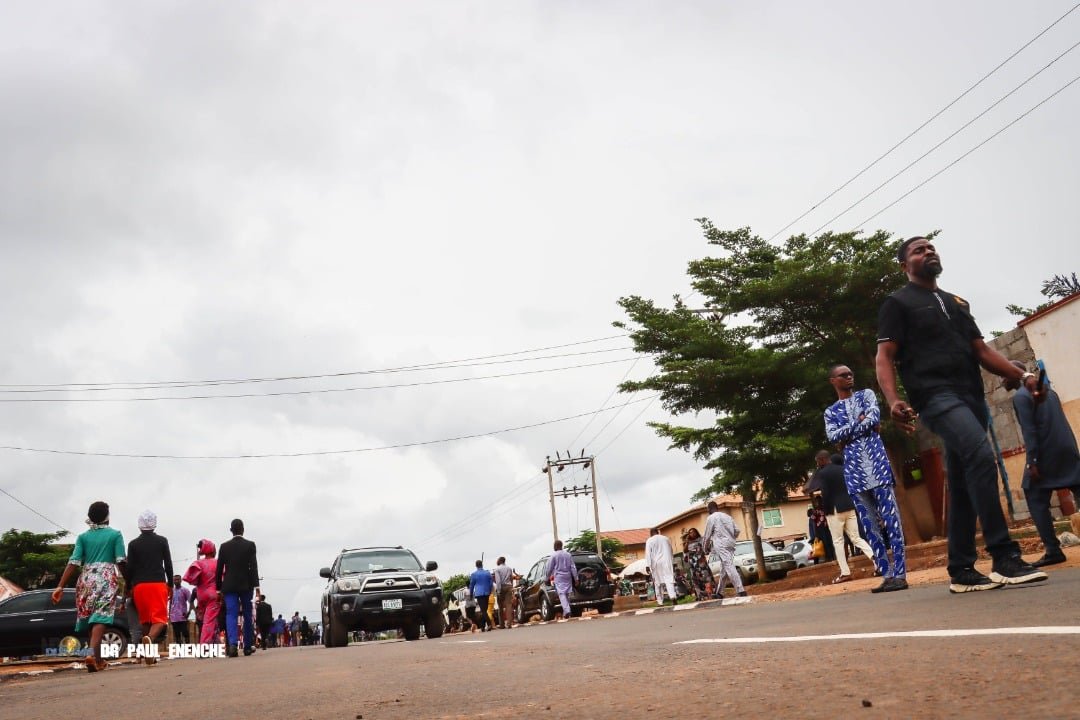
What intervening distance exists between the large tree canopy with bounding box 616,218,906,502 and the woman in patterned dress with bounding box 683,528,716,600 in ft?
8.69

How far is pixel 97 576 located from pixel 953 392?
8.55 metres

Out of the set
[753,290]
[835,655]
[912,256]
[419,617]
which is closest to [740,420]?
[753,290]

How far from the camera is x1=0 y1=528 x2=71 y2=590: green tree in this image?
46250 millimetres

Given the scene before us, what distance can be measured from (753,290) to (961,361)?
1678 cm

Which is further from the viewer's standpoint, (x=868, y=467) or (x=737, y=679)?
(x=868, y=467)

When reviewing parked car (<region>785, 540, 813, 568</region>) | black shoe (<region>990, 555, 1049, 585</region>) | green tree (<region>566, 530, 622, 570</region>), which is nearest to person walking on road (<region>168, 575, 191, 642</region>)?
black shoe (<region>990, 555, 1049, 585</region>)

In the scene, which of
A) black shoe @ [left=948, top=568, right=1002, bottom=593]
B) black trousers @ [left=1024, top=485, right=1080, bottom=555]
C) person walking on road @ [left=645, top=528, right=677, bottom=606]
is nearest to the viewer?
black shoe @ [left=948, top=568, right=1002, bottom=593]

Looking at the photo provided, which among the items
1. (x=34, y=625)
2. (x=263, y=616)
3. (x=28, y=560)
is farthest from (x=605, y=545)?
(x=34, y=625)

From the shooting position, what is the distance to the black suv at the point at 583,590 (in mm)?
23062

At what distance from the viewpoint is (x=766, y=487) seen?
22.3 m

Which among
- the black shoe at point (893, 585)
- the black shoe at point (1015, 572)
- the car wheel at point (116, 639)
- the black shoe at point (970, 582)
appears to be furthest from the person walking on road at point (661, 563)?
the black shoe at point (1015, 572)

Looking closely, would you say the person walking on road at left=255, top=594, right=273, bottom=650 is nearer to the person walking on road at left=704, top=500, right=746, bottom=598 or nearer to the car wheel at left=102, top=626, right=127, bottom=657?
the car wheel at left=102, top=626, right=127, bottom=657

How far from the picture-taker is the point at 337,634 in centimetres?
1580

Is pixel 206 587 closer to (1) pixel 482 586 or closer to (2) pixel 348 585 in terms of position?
(2) pixel 348 585
